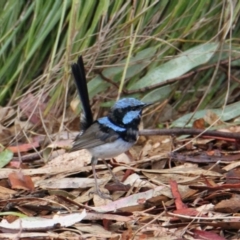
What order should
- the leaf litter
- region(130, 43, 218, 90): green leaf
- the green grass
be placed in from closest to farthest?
the leaf litter < the green grass < region(130, 43, 218, 90): green leaf

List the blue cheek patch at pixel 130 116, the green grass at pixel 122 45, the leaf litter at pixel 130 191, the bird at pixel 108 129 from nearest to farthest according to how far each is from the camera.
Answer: the leaf litter at pixel 130 191 < the bird at pixel 108 129 < the blue cheek patch at pixel 130 116 < the green grass at pixel 122 45

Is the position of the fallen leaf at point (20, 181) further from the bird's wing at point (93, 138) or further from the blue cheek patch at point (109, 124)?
the blue cheek patch at point (109, 124)

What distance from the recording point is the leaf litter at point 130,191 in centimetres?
344

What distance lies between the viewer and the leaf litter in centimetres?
344

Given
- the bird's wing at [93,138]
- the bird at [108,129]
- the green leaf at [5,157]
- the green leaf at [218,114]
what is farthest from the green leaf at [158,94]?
the green leaf at [5,157]

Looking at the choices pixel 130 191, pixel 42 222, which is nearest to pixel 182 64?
pixel 130 191

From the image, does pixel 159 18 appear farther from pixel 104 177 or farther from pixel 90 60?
pixel 104 177

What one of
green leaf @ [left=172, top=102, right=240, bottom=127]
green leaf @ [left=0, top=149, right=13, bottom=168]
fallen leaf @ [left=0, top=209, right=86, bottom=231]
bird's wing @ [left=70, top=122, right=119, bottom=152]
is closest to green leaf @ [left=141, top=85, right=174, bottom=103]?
green leaf @ [left=172, top=102, right=240, bottom=127]

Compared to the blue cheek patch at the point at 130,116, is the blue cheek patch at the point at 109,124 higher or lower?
lower

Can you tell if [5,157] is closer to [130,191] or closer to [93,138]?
[93,138]

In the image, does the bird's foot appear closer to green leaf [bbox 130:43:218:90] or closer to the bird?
the bird

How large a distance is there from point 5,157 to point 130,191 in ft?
2.81

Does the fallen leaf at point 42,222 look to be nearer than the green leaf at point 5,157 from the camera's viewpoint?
Yes

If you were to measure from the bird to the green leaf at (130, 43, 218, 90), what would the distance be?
57 cm
